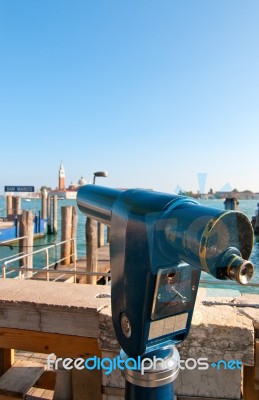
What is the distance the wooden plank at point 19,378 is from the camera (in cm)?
182

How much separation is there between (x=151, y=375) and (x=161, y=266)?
1.09 feet

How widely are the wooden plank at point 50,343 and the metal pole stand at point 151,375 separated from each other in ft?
2.41

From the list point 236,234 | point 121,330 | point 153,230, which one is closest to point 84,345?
point 121,330

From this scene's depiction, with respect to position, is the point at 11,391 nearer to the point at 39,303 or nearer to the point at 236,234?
the point at 39,303

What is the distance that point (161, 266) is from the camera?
89 centimetres

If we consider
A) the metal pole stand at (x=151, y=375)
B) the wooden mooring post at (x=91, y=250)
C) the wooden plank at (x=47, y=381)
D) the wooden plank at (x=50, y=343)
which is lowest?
the wooden mooring post at (x=91, y=250)

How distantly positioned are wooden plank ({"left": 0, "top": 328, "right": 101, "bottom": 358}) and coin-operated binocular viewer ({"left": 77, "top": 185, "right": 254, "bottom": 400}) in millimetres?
721

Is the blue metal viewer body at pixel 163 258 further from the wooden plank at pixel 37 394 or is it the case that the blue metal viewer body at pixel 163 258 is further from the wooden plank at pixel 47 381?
the wooden plank at pixel 47 381

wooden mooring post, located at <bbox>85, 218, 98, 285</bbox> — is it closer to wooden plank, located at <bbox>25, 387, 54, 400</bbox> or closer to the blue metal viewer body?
wooden plank, located at <bbox>25, 387, 54, 400</bbox>

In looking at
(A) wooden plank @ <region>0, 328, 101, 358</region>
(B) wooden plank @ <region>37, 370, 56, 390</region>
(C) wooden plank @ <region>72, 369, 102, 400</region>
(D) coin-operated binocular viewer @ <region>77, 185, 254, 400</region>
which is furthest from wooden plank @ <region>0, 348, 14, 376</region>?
(D) coin-operated binocular viewer @ <region>77, 185, 254, 400</region>

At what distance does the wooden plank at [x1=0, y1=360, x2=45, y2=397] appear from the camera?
1818 millimetres

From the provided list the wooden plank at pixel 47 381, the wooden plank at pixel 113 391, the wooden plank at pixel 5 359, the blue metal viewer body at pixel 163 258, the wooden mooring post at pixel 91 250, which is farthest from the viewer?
the wooden mooring post at pixel 91 250

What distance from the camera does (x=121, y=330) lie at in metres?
1.03

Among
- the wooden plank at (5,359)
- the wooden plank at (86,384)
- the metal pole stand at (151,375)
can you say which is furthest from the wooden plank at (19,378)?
the metal pole stand at (151,375)
